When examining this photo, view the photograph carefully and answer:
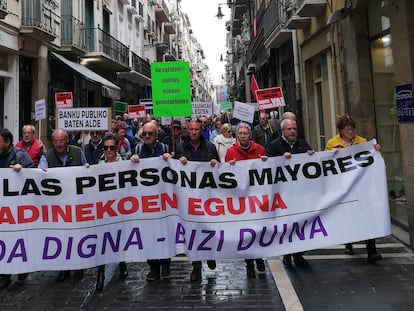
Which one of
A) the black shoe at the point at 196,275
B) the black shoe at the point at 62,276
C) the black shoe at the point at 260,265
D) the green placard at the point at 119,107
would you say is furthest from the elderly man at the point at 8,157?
the green placard at the point at 119,107

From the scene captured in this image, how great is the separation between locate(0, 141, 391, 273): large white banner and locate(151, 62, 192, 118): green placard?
3253mm

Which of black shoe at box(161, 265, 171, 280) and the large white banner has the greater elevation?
the large white banner

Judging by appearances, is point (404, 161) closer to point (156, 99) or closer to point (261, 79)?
point (156, 99)

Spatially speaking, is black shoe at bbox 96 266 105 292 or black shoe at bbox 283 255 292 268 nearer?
black shoe at bbox 96 266 105 292

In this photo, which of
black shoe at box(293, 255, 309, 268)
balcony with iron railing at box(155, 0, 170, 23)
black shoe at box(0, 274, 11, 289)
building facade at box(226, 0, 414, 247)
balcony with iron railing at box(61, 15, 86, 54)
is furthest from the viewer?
balcony with iron railing at box(155, 0, 170, 23)

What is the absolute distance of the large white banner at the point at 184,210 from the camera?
480cm

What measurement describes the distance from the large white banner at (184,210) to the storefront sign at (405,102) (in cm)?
127

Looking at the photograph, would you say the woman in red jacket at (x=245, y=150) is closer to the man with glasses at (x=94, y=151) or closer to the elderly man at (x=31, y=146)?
the man with glasses at (x=94, y=151)

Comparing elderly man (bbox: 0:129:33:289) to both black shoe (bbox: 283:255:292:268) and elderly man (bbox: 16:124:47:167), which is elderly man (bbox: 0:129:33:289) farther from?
black shoe (bbox: 283:255:292:268)

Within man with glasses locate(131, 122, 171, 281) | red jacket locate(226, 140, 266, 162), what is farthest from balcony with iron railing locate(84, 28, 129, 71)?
red jacket locate(226, 140, 266, 162)

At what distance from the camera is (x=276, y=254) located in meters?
4.91

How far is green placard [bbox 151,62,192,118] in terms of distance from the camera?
808cm

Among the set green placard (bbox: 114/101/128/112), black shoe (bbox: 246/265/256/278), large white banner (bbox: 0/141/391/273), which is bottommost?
black shoe (bbox: 246/265/256/278)

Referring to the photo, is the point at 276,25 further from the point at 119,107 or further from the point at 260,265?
the point at 260,265
